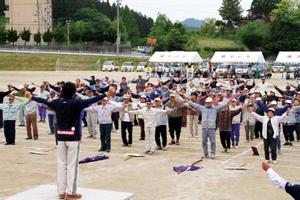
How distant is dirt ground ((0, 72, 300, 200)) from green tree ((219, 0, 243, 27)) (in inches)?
5029

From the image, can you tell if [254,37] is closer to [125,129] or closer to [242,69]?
[242,69]

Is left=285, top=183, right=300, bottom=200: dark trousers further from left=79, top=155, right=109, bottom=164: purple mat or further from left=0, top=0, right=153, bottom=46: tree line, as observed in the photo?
left=0, top=0, right=153, bottom=46: tree line

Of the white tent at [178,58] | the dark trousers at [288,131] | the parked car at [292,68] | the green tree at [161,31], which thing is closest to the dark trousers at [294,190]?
the dark trousers at [288,131]

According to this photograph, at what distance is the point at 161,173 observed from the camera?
14094mm

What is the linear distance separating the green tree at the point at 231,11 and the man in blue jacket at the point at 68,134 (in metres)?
137

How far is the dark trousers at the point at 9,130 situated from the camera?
18.4m

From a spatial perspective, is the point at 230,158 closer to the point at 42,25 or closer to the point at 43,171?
the point at 43,171

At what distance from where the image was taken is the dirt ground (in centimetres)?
1214

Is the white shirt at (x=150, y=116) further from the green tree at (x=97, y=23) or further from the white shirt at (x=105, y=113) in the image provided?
the green tree at (x=97, y=23)

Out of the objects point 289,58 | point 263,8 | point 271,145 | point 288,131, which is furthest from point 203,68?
point 263,8

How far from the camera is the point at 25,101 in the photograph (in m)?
19.5

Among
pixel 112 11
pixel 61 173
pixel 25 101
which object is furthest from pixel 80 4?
pixel 61 173

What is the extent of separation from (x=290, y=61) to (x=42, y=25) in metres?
62.9

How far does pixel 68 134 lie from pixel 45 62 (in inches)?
2438
